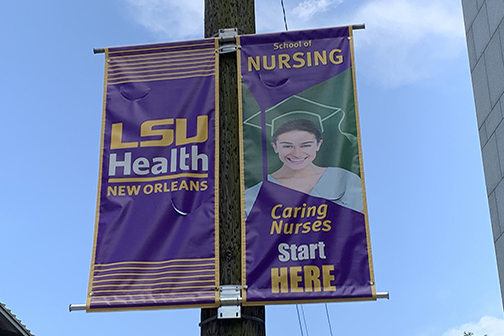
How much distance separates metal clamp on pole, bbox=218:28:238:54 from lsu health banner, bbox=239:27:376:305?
73 millimetres

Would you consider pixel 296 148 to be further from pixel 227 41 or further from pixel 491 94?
pixel 491 94

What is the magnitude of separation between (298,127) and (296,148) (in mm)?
195

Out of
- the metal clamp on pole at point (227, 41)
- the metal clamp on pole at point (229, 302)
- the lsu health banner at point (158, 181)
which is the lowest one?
the metal clamp on pole at point (229, 302)

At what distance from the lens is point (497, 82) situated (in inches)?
392

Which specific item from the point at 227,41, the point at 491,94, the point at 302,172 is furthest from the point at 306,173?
the point at 491,94

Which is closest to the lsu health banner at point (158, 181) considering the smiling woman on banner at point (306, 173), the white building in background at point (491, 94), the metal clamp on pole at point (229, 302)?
the metal clamp on pole at point (229, 302)

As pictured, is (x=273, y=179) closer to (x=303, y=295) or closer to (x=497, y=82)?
(x=303, y=295)

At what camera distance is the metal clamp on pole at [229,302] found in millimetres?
5215

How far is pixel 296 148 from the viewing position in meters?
5.93

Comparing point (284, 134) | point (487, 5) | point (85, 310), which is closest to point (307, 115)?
point (284, 134)

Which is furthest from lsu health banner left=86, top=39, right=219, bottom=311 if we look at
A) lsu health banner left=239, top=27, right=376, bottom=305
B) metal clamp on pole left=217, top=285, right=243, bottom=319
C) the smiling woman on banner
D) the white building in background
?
the white building in background

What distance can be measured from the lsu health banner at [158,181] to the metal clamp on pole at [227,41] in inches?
3.1

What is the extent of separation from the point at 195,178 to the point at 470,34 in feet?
23.5

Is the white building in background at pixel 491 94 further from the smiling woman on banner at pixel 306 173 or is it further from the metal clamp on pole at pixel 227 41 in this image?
the metal clamp on pole at pixel 227 41
